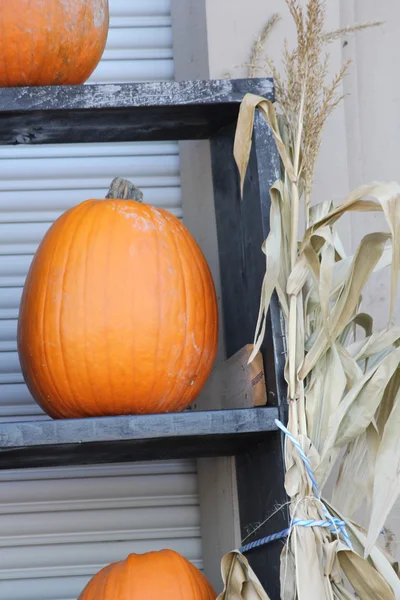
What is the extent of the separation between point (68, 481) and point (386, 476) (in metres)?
0.96

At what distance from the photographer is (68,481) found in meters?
2.23

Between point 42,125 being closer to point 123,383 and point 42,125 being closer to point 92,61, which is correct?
point 92,61

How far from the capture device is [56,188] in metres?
2.40

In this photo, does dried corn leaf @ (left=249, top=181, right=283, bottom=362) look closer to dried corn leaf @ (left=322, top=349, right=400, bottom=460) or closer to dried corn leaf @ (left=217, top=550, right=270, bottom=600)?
dried corn leaf @ (left=322, top=349, right=400, bottom=460)

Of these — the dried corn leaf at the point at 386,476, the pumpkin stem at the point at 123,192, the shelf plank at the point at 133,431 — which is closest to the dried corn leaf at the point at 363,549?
the dried corn leaf at the point at 386,476

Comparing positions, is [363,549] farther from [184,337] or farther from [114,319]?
[114,319]

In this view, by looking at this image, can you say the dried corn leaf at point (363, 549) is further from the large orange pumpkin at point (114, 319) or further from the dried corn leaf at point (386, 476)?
the large orange pumpkin at point (114, 319)

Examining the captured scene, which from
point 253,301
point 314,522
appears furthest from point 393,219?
point 314,522

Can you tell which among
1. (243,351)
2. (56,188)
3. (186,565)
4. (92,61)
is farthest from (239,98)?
(186,565)

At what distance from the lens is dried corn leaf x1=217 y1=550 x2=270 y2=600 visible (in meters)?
1.60

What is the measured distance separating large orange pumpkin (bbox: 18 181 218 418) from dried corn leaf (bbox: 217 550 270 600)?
1.11ft

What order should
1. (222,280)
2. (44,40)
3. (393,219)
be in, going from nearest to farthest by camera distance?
(393,219) < (44,40) < (222,280)

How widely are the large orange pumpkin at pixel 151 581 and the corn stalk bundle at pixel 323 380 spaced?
0.49 ft

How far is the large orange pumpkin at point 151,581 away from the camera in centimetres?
171
